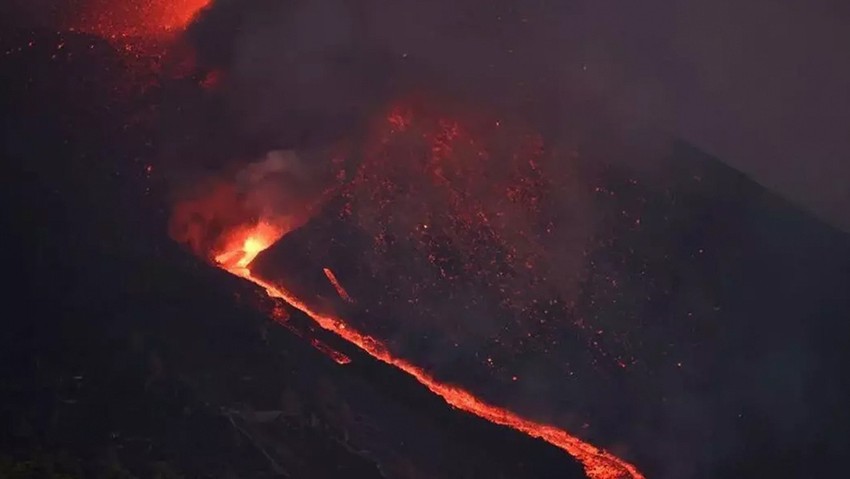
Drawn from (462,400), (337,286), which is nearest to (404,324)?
(337,286)

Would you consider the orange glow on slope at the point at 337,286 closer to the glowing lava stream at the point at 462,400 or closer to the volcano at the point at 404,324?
the volcano at the point at 404,324

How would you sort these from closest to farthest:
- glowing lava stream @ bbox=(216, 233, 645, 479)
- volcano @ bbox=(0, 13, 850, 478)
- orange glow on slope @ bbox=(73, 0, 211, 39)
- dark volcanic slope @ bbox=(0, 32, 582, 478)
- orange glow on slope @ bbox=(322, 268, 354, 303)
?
1. dark volcanic slope @ bbox=(0, 32, 582, 478)
2. volcano @ bbox=(0, 13, 850, 478)
3. glowing lava stream @ bbox=(216, 233, 645, 479)
4. orange glow on slope @ bbox=(322, 268, 354, 303)
5. orange glow on slope @ bbox=(73, 0, 211, 39)

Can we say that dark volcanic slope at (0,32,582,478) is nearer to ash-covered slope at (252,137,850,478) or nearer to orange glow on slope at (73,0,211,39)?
ash-covered slope at (252,137,850,478)

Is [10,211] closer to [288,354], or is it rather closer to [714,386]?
[288,354]

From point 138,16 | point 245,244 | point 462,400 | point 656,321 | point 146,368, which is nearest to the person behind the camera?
point 146,368

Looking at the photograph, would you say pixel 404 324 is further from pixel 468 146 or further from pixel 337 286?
pixel 468 146

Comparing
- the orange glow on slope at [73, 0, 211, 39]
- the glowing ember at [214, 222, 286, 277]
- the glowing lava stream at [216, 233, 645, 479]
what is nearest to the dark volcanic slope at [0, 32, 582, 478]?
the glowing lava stream at [216, 233, 645, 479]

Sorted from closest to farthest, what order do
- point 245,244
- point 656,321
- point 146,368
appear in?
point 146,368 < point 245,244 < point 656,321
